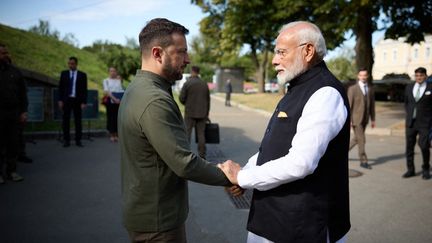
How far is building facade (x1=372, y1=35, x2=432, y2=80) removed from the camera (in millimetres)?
57750

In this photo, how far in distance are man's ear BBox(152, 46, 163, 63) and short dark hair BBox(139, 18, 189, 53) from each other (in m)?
0.03

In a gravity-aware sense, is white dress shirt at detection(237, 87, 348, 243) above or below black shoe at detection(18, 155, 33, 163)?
above

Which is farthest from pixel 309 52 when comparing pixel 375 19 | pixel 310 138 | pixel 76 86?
pixel 375 19

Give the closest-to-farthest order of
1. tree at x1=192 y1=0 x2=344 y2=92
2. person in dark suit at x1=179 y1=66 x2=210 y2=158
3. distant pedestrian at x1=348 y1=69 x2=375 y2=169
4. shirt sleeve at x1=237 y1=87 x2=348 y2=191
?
shirt sleeve at x1=237 y1=87 x2=348 y2=191 < distant pedestrian at x1=348 y1=69 x2=375 y2=169 < person in dark suit at x1=179 y1=66 x2=210 y2=158 < tree at x1=192 y1=0 x2=344 y2=92

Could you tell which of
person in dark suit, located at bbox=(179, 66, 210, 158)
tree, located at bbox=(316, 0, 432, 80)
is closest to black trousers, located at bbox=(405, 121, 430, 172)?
person in dark suit, located at bbox=(179, 66, 210, 158)

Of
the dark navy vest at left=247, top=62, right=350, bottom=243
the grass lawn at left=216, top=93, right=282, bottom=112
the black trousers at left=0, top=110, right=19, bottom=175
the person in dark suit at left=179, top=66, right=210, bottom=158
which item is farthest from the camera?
the grass lawn at left=216, top=93, right=282, bottom=112

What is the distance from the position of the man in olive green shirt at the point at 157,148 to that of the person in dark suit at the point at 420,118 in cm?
603

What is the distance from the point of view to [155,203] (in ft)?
7.02

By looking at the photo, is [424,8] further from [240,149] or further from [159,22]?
[159,22]

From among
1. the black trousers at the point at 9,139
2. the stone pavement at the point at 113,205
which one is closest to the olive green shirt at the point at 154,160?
the stone pavement at the point at 113,205

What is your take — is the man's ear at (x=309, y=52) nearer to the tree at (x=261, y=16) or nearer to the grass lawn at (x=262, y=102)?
the tree at (x=261, y=16)

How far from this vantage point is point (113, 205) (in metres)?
5.22

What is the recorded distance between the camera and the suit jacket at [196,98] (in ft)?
26.5

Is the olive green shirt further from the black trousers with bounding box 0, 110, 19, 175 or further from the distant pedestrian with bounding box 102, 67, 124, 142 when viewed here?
the distant pedestrian with bounding box 102, 67, 124, 142
